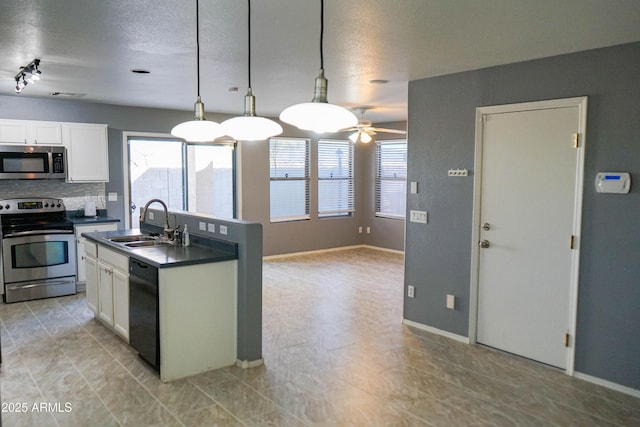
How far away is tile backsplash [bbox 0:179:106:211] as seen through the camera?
591cm

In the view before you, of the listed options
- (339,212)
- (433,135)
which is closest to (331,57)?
(433,135)

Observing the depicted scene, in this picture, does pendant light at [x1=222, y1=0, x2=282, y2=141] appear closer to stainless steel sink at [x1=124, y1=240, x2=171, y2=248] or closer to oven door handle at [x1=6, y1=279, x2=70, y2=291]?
stainless steel sink at [x1=124, y1=240, x2=171, y2=248]

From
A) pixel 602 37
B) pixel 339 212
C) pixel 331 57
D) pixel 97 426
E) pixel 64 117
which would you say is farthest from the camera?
pixel 339 212

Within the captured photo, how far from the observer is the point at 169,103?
647 centimetres

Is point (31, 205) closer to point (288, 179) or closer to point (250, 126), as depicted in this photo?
point (288, 179)

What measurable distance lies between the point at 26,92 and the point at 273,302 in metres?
3.80

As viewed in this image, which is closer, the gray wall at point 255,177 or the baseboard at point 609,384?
the baseboard at point 609,384

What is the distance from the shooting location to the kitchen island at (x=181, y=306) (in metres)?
3.46

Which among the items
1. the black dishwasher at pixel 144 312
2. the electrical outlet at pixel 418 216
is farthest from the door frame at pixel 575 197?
the black dishwasher at pixel 144 312

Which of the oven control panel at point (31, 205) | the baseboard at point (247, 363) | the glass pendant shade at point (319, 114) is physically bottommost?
the baseboard at point (247, 363)

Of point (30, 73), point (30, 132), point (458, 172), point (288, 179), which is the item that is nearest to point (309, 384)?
point (458, 172)

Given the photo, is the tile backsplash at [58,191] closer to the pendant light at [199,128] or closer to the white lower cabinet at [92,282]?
the white lower cabinet at [92,282]

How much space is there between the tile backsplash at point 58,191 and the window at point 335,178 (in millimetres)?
3903

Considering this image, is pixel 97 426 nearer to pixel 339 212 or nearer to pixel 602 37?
pixel 602 37
